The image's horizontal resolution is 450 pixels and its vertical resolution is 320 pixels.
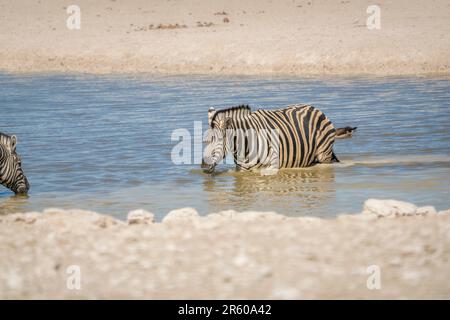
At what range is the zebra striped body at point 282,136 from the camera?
46.8 ft

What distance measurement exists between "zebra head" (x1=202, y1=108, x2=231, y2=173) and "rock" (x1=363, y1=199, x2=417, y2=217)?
17.3 feet

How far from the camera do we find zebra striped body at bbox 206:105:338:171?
46.8 ft

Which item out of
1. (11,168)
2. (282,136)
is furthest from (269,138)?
(11,168)

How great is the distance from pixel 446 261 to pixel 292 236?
130 centimetres

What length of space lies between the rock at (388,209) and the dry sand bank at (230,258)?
43 cm

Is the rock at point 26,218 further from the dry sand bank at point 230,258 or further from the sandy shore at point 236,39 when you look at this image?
the sandy shore at point 236,39

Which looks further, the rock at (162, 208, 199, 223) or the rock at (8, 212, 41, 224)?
the rock at (8, 212, 41, 224)

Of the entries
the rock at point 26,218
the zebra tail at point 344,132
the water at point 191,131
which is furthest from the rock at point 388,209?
the zebra tail at point 344,132

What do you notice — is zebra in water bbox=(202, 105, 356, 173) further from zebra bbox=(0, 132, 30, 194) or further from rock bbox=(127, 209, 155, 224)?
rock bbox=(127, 209, 155, 224)

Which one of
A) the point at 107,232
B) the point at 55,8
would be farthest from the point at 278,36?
the point at 107,232

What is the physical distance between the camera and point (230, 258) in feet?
22.5

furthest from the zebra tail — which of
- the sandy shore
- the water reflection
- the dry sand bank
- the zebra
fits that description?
the sandy shore

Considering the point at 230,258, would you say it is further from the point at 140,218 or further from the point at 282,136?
the point at 282,136
